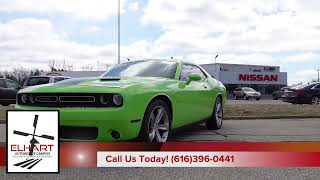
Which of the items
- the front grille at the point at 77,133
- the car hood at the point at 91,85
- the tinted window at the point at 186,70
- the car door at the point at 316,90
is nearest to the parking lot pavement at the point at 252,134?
the tinted window at the point at 186,70

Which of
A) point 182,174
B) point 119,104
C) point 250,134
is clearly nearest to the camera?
point 182,174

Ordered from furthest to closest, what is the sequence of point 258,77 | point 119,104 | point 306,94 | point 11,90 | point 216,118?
1. point 258,77
2. point 306,94
3. point 11,90
4. point 216,118
5. point 119,104

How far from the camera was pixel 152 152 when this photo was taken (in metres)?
5.43

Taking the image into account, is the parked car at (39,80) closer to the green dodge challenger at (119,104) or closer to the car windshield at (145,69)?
the car windshield at (145,69)

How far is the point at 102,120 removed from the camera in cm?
525

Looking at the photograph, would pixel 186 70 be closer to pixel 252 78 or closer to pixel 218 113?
pixel 218 113

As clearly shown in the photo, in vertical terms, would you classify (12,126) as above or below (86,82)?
below

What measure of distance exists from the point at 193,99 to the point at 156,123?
1.45 m

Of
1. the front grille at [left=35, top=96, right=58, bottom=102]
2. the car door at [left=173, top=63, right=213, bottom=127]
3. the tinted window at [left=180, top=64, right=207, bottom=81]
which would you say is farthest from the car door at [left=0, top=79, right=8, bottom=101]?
the front grille at [left=35, top=96, right=58, bottom=102]

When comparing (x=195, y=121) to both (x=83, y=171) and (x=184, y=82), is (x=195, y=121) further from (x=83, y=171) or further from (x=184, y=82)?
(x=83, y=171)

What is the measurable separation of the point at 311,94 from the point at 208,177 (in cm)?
1654

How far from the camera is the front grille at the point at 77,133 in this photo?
5.33 metres

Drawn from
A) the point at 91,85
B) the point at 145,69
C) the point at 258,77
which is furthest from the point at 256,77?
the point at 91,85

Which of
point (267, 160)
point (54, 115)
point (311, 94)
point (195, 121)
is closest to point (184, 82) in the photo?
point (195, 121)
